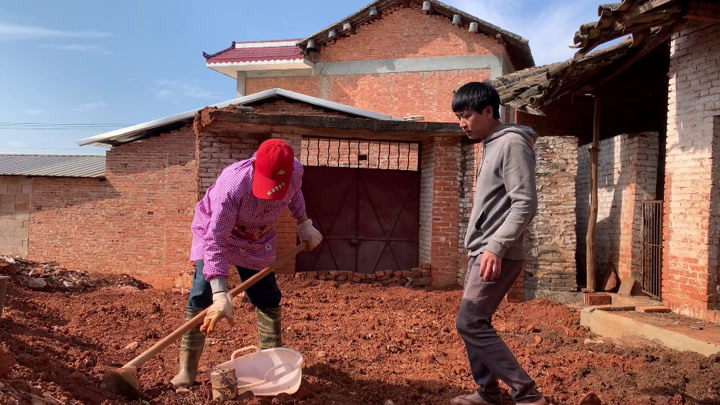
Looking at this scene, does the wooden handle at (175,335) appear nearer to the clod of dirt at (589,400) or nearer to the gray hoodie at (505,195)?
the gray hoodie at (505,195)

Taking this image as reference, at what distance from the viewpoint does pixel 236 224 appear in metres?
3.33

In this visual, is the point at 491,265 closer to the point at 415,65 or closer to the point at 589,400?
the point at 589,400

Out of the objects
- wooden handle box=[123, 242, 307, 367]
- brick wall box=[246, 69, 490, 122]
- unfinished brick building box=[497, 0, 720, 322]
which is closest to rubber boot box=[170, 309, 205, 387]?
wooden handle box=[123, 242, 307, 367]

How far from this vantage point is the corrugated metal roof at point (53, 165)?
13.5 meters

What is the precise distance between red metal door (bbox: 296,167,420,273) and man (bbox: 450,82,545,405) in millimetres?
6156

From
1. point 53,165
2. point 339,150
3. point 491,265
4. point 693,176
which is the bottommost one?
point 491,265

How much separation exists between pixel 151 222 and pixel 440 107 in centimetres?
833

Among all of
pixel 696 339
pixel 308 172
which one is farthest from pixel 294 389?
pixel 308 172

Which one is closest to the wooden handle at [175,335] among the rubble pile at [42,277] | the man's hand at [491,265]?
the man's hand at [491,265]

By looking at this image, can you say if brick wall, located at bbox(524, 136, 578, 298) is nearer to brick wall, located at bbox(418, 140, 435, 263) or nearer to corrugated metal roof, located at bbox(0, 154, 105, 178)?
brick wall, located at bbox(418, 140, 435, 263)

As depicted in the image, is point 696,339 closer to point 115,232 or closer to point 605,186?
point 605,186

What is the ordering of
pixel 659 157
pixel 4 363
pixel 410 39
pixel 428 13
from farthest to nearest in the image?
pixel 410 39 < pixel 428 13 < pixel 659 157 < pixel 4 363

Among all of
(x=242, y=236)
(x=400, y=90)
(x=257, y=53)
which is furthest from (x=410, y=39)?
(x=242, y=236)

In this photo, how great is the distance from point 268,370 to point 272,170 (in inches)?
49.1
